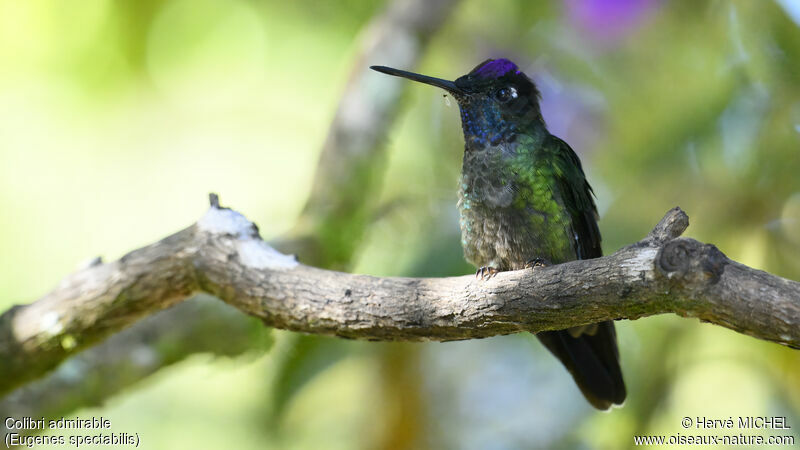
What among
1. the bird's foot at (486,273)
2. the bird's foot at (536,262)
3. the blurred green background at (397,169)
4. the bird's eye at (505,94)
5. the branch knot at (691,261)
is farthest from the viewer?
the blurred green background at (397,169)

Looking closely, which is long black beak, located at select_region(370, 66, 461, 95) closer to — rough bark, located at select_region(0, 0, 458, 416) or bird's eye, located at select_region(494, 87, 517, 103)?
bird's eye, located at select_region(494, 87, 517, 103)

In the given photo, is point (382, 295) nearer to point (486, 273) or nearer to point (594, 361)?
point (486, 273)

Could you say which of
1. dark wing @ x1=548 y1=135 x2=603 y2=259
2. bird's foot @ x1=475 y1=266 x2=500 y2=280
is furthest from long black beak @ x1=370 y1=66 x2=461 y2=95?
bird's foot @ x1=475 y1=266 x2=500 y2=280

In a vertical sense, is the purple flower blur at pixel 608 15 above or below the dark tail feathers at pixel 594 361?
above

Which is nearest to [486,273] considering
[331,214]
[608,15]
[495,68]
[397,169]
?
[495,68]

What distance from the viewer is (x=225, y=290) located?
2666mm

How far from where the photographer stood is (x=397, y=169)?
5.20 meters

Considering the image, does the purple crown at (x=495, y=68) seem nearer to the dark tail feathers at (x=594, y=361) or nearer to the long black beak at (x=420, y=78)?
the long black beak at (x=420, y=78)

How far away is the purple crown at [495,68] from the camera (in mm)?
3045

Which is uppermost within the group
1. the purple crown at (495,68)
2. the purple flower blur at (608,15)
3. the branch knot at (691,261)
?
the purple flower blur at (608,15)

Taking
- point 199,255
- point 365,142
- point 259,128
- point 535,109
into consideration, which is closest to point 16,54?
point 259,128

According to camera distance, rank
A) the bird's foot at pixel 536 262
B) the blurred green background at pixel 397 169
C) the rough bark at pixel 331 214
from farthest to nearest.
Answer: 1. the blurred green background at pixel 397 169
2. the rough bark at pixel 331 214
3. the bird's foot at pixel 536 262

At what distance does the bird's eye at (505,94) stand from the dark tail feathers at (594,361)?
1011mm

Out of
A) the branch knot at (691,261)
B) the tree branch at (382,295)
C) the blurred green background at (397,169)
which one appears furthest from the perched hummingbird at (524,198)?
the branch knot at (691,261)
